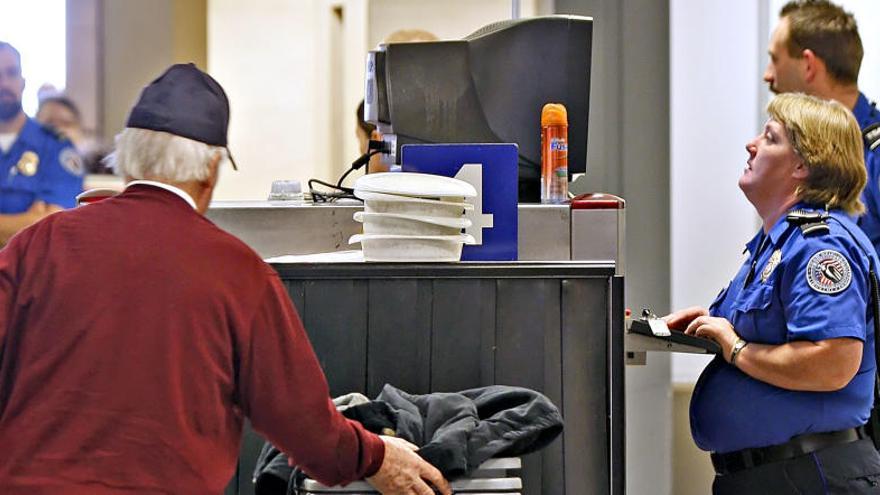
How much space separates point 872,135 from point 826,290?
0.96 m

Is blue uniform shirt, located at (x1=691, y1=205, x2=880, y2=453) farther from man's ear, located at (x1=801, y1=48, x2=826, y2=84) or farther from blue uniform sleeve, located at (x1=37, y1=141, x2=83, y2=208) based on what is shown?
blue uniform sleeve, located at (x1=37, y1=141, x2=83, y2=208)

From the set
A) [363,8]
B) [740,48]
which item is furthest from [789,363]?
[363,8]

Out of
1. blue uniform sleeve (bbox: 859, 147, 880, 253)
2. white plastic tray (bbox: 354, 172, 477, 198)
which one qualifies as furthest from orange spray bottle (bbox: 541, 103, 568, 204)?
blue uniform sleeve (bbox: 859, 147, 880, 253)

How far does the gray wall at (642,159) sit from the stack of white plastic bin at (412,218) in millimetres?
1861

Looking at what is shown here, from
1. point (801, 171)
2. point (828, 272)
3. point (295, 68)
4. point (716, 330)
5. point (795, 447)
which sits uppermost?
point (295, 68)

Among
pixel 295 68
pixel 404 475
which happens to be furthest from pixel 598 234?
pixel 295 68

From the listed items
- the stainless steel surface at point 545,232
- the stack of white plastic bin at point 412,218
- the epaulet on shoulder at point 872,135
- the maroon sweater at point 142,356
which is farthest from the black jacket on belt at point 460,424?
the epaulet on shoulder at point 872,135

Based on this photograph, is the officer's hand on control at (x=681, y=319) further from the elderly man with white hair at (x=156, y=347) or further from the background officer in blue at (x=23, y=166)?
the background officer in blue at (x=23, y=166)

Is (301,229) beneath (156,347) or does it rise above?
above

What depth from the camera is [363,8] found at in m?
5.17

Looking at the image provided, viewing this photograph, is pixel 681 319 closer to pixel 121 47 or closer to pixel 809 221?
pixel 809 221

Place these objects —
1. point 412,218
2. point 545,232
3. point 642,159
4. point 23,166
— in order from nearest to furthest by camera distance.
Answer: point 412,218, point 545,232, point 642,159, point 23,166

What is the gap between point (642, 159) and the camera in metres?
3.83

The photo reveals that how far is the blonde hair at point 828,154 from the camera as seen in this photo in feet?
7.74
